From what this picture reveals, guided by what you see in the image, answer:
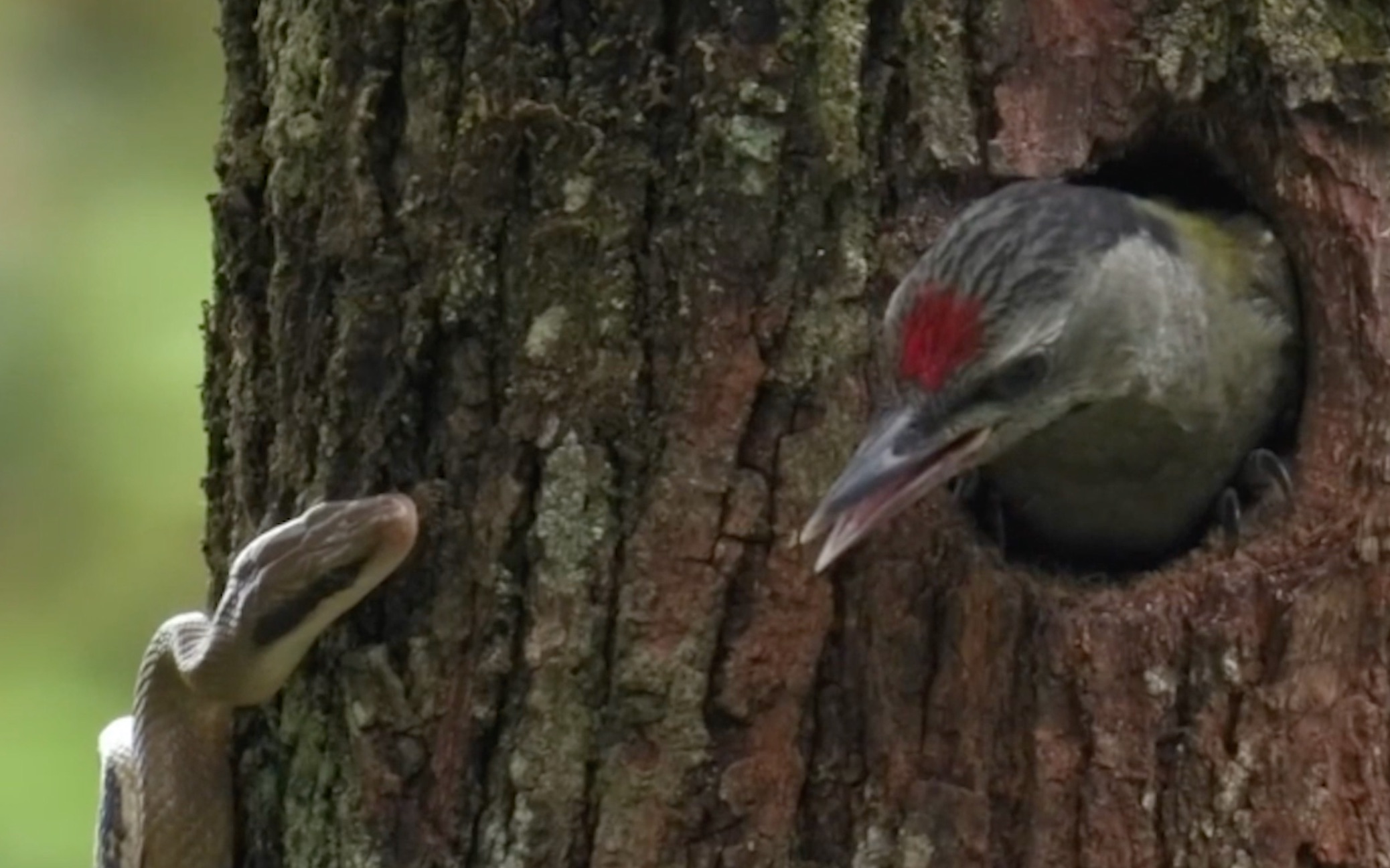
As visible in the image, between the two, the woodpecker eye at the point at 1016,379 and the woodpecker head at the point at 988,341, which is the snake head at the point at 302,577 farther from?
the woodpecker eye at the point at 1016,379

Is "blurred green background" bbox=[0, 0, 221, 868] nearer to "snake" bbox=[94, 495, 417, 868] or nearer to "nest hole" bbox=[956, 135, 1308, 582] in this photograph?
"snake" bbox=[94, 495, 417, 868]

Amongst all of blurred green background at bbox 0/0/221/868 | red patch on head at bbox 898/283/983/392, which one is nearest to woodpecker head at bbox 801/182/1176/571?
red patch on head at bbox 898/283/983/392

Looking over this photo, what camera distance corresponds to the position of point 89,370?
4.78m

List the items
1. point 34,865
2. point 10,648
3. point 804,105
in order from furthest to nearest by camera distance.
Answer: point 10,648 → point 34,865 → point 804,105

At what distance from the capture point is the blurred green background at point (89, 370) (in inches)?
187

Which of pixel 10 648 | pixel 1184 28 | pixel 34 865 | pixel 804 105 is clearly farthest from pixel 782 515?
pixel 10 648

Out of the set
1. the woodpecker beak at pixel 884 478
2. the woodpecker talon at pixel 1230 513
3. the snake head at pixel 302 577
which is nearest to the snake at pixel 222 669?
the snake head at pixel 302 577

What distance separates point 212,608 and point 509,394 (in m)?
0.66

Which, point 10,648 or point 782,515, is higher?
point 782,515

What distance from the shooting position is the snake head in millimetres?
3104

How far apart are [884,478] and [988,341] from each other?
0.77 feet

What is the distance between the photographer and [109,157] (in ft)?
16.8

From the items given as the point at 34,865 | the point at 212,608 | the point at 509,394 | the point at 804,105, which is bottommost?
the point at 34,865

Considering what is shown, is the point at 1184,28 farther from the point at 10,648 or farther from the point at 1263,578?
the point at 10,648
